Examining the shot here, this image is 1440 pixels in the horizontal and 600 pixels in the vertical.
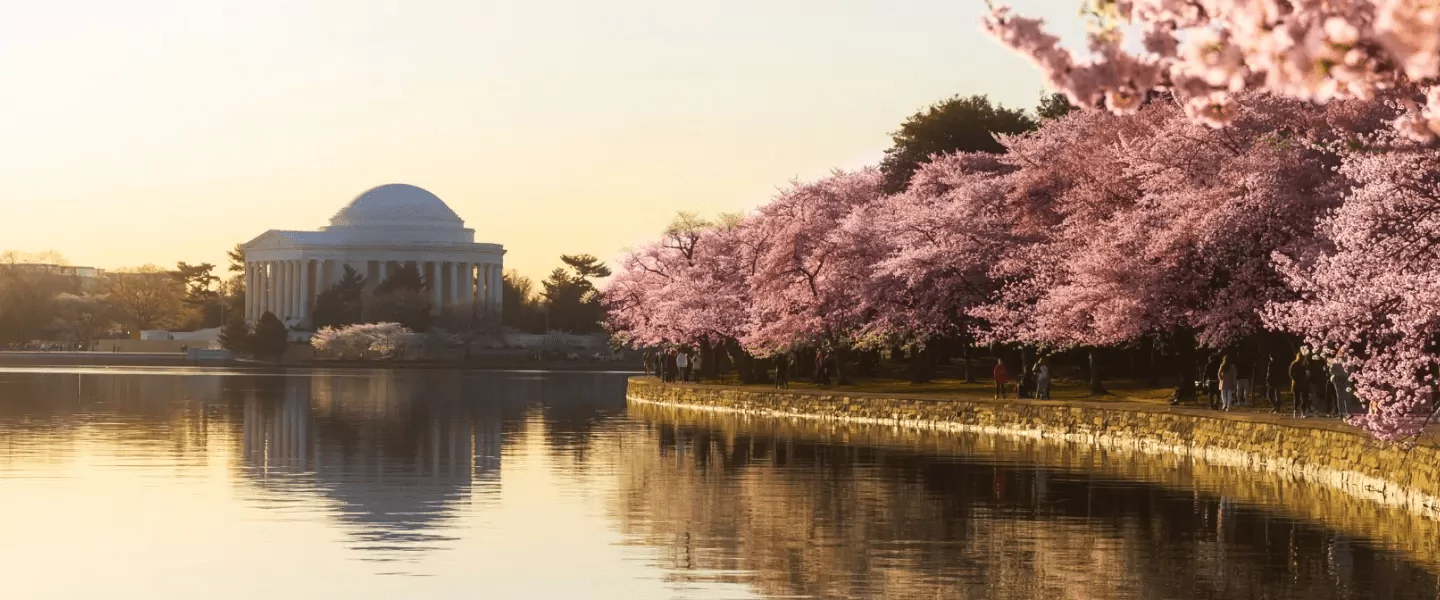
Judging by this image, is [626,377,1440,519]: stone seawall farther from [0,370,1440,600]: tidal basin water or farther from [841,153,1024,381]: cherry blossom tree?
[841,153,1024,381]: cherry blossom tree

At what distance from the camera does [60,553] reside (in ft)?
68.9

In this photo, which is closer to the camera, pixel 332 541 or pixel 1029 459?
pixel 332 541

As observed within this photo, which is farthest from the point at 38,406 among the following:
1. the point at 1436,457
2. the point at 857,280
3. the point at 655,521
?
the point at 1436,457

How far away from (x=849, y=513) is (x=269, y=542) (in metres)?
7.25

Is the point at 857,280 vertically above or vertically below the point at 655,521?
above

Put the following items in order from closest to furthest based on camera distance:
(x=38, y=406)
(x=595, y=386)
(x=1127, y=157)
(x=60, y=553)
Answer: (x=60, y=553) < (x=1127, y=157) < (x=38, y=406) < (x=595, y=386)

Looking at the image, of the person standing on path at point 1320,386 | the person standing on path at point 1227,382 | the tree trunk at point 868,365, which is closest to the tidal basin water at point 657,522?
the person standing on path at point 1320,386

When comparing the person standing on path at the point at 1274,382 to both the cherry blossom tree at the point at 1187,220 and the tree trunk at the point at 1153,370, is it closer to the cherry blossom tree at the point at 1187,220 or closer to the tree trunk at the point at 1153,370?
the cherry blossom tree at the point at 1187,220

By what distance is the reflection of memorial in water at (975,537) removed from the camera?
19.0 m

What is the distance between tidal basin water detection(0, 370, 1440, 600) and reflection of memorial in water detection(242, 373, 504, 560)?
3.8 inches

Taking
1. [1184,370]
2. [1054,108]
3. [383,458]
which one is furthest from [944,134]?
[383,458]

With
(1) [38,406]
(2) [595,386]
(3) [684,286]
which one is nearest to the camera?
(1) [38,406]

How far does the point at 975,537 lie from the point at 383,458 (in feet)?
51.0

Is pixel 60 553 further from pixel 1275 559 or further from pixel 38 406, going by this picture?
pixel 38 406
